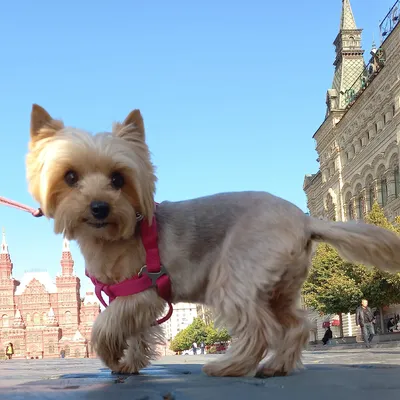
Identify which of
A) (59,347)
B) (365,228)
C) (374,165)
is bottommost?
(59,347)

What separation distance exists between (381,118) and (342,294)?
12.0 metres

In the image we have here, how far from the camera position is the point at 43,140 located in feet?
9.97

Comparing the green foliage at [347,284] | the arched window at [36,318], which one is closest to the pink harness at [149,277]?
the green foliage at [347,284]

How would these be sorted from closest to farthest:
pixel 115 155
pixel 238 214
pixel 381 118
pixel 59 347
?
pixel 115 155, pixel 238 214, pixel 381 118, pixel 59 347

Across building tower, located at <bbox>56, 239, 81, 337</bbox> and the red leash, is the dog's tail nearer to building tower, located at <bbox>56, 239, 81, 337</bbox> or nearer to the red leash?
→ the red leash

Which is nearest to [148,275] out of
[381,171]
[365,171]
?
[381,171]

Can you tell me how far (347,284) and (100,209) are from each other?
28.9 meters

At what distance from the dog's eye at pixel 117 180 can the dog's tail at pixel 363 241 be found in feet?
3.33

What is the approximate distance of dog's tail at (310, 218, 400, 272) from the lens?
10.2 ft

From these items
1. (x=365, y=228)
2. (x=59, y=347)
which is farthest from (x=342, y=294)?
(x=59, y=347)

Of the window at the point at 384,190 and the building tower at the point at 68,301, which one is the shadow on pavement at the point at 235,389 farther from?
the building tower at the point at 68,301

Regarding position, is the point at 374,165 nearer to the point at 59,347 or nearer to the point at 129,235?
the point at 129,235

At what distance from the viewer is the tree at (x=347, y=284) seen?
28547mm

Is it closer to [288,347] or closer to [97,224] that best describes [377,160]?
[288,347]
